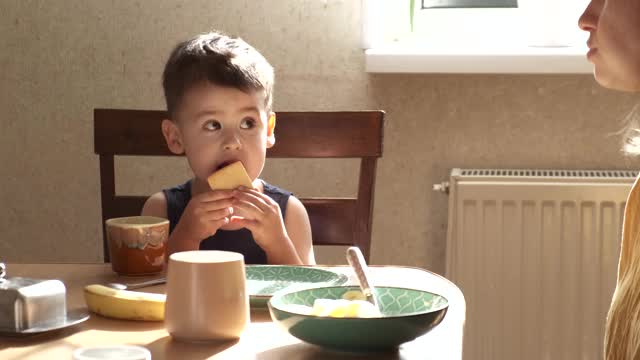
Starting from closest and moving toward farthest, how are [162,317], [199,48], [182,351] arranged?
[182,351]
[162,317]
[199,48]

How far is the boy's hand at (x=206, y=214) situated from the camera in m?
1.44

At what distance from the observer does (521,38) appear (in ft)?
7.76

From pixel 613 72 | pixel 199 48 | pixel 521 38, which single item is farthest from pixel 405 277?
pixel 521 38

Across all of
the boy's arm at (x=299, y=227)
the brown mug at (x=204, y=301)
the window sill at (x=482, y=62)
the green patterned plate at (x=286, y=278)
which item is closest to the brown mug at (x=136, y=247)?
the green patterned plate at (x=286, y=278)

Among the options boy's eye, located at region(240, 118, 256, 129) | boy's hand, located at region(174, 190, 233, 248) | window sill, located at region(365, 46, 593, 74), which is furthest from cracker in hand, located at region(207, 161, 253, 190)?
window sill, located at region(365, 46, 593, 74)

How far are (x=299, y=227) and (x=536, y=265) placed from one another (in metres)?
0.78

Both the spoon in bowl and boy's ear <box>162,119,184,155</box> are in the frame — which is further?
boy's ear <box>162,119,184,155</box>

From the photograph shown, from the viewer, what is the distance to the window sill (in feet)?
7.22

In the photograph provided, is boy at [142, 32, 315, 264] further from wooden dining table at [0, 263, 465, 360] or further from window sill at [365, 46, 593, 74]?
window sill at [365, 46, 593, 74]

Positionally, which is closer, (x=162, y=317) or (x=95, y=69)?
(x=162, y=317)

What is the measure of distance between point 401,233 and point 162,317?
1.36 m

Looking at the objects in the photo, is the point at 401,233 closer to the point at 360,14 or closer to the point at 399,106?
the point at 399,106

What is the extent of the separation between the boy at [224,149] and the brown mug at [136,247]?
19cm

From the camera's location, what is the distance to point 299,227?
1679 millimetres
